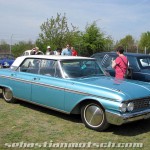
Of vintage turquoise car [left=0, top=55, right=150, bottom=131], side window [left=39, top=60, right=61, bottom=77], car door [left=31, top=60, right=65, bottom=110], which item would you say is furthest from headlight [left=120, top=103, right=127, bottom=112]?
side window [left=39, top=60, right=61, bottom=77]

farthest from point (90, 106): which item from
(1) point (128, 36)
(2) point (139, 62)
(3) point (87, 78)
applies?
(1) point (128, 36)

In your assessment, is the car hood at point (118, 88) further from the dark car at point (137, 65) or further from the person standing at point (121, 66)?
the dark car at point (137, 65)

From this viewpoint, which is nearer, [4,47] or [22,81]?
[22,81]

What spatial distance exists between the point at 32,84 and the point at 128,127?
2422 millimetres

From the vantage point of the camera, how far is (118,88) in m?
6.07

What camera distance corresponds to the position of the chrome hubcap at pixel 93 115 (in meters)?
6.04

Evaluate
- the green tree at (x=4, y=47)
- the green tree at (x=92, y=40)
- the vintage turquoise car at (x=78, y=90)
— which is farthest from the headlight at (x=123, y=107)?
the green tree at (x=4, y=47)

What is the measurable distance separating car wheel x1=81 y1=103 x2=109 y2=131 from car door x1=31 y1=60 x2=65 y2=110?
0.60 meters

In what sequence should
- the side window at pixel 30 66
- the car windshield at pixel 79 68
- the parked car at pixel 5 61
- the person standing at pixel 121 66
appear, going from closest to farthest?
the car windshield at pixel 79 68
the side window at pixel 30 66
the person standing at pixel 121 66
the parked car at pixel 5 61

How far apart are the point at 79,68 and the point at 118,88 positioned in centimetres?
135

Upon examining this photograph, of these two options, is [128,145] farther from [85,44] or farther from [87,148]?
[85,44]

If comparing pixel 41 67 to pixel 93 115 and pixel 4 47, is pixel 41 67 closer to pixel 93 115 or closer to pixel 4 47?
pixel 93 115

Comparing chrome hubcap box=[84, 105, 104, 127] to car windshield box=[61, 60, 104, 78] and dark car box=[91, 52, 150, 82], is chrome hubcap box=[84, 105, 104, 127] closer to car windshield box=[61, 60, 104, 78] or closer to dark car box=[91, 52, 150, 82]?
car windshield box=[61, 60, 104, 78]

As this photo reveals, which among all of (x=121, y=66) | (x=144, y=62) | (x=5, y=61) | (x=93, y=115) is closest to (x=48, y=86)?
(x=93, y=115)
